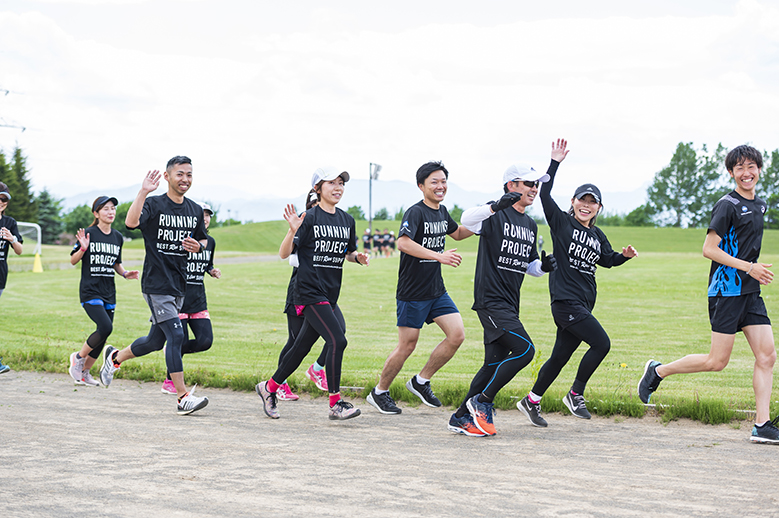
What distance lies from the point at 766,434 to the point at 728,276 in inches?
49.0

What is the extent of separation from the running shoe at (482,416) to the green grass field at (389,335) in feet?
3.88

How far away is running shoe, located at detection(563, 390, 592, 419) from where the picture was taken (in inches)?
264

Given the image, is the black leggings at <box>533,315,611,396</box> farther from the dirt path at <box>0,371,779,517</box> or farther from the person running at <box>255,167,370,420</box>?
the person running at <box>255,167,370,420</box>

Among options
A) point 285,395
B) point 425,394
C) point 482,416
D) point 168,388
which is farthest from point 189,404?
point 482,416

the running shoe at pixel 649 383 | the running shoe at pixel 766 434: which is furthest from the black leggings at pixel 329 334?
the running shoe at pixel 766 434

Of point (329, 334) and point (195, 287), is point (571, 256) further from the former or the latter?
point (195, 287)

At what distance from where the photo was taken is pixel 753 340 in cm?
598

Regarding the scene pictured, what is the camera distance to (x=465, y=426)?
6082mm

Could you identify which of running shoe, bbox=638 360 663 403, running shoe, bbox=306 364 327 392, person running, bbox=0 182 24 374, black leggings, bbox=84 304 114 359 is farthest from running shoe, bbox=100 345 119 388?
running shoe, bbox=638 360 663 403

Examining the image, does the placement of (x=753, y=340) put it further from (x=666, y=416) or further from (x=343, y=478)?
(x=343, y=478)

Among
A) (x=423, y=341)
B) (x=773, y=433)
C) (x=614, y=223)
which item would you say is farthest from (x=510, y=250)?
(x=614, y=223)

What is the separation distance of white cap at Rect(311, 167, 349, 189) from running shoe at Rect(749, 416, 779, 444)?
156 inches

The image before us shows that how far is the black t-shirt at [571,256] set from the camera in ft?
21.1

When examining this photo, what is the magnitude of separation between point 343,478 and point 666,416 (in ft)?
10.7
